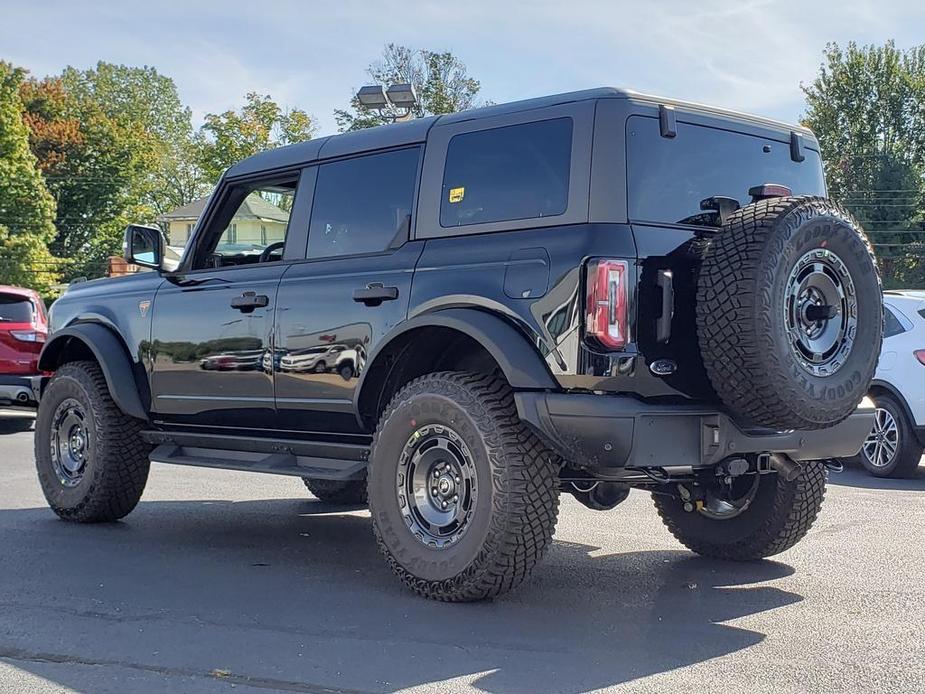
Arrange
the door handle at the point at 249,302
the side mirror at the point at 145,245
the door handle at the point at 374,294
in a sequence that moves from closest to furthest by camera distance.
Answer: the door handle at the point at 374,294 < the door handle at the point at 249,302 < the side mirror at the point at 145,245

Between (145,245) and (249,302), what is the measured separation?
128cm

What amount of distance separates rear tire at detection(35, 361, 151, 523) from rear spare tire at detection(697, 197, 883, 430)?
3.82 m

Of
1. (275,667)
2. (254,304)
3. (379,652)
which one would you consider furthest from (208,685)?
(254,304)

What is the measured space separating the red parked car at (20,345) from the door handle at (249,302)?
25.9ft

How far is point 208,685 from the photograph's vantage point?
152 inches

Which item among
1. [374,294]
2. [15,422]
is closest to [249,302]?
[374,294]

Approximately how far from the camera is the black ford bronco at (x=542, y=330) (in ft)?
15.1

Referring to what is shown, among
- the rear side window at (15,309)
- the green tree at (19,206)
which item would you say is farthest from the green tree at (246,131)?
the rear side window at (15,309)

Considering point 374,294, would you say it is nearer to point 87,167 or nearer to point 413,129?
point 413,129

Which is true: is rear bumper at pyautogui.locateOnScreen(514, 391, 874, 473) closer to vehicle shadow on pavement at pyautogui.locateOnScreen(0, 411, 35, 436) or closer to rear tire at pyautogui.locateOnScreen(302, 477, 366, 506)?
rear tire at pyautogui.locateOnScreen(302, 477, 366, 506)

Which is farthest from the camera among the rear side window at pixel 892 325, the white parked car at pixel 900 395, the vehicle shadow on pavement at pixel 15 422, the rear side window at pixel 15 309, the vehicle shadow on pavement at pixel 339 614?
the vehicle shadow on pavement at pixel 15 422

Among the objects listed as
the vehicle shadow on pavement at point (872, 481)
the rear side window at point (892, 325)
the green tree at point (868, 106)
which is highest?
the green tree at point (868, 106)

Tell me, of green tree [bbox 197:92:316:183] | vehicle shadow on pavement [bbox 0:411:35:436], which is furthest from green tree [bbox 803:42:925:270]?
vehicle shadow on pavement [bbox 0:411:35:436]

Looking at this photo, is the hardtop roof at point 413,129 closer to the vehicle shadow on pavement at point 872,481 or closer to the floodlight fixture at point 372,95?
the vehicle shadow on pavement at point 872,481
